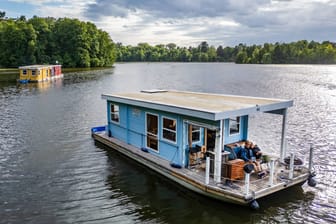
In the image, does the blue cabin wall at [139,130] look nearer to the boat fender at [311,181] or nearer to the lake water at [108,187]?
the lake water at [108,187]

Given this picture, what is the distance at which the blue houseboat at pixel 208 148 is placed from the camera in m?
9.95

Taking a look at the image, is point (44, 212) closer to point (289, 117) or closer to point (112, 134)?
point (112, 134)

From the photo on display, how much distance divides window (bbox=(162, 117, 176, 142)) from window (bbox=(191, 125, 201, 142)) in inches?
28.8

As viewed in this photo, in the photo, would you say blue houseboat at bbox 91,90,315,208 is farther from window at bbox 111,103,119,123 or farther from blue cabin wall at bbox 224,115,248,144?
window at bbox 111,103,119,123

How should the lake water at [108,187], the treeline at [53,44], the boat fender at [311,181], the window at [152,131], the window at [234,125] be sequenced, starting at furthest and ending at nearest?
the treeline at [53,44]
the window at [152,131]
the window at [234,125]
the boat fender at [311,181]
the lake water at [108,187]

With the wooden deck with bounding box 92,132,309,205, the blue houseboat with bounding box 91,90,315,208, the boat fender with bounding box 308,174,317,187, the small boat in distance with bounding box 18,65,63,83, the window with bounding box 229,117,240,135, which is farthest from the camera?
the small boat in distance with bounding box 18,65,63,83

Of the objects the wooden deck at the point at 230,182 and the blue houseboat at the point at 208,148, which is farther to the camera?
the blue houseboat at the point at 208,148

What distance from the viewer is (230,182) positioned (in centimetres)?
1013

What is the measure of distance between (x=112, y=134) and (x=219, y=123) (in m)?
8.13

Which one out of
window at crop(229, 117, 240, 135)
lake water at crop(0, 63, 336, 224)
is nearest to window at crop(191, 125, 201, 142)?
window at crop(229, 117, 240, 135)

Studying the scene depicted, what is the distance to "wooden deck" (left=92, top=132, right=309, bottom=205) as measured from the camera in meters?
9.51

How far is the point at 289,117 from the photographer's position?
25.1m

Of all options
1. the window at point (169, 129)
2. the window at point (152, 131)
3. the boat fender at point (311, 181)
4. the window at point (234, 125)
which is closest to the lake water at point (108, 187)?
the boat fender at point (311, 181)

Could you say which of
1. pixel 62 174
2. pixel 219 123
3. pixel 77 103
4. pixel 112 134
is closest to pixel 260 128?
pixel 112 134
